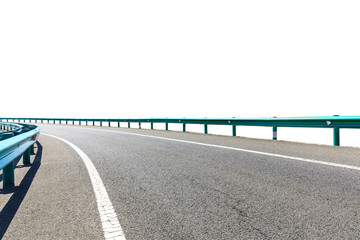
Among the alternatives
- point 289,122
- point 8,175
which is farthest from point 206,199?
point 289,122

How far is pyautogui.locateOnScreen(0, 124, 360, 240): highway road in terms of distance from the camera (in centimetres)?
300

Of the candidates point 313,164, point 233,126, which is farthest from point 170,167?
point 233,126

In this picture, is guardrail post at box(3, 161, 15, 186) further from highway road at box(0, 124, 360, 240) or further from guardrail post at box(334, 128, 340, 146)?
guardrail post at box(334, 128, 340, 146)

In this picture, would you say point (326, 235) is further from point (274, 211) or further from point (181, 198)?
point (181, 198)

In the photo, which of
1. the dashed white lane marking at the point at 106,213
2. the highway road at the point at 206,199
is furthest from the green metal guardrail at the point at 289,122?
the dashed white lane marking at the point at 106,213

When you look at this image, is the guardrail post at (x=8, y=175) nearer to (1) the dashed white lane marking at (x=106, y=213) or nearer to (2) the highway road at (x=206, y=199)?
(2) the highway road at (x=206, y=199)

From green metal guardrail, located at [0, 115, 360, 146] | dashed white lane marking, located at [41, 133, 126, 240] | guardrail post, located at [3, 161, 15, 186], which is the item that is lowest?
dashed white lane marking, located at [41, 133, 126, 240]

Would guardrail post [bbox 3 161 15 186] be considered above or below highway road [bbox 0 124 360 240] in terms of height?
above

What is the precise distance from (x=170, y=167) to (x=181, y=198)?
2146 millimetres

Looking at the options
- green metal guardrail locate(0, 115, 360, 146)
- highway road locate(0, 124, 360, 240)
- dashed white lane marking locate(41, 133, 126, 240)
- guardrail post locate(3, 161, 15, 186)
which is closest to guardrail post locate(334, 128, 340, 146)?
green metal guardrail locate(0, 115, 360, 146)

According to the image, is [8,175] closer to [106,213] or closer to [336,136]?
[106,213]

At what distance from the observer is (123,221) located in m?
3.28

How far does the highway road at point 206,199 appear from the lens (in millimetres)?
2996

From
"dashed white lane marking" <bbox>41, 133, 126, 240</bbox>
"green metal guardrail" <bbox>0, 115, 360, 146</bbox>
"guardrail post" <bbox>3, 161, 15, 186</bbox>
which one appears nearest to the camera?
"dashed white lane marking" <bbox>41, 133, 126, 240</bbox>
